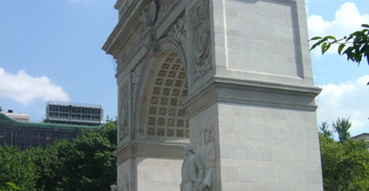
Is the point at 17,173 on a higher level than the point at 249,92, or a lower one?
lower

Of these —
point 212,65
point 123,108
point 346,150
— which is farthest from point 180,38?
point 346,150

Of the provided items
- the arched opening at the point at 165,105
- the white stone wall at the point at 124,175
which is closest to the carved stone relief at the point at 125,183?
the white stone wall at the point at 124,175

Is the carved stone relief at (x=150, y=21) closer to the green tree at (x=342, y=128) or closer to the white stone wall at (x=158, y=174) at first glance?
the white stone wall at (x=158, y=174)

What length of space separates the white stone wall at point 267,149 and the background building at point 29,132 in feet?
185

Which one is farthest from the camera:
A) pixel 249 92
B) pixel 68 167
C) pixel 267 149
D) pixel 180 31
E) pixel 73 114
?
pixel 73 114

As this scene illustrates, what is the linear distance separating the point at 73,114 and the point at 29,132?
1869cm

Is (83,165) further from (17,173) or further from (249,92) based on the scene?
(249,92)

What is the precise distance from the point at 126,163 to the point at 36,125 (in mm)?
52669

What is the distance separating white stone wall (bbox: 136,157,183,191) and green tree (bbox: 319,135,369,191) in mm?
16508

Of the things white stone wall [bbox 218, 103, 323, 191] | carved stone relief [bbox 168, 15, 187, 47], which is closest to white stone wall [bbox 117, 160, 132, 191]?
carved stone relief [bbox 168, 15, 187, 47]

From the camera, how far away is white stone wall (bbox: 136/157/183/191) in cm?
2666

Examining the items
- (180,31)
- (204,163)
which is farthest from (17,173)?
(204,163)

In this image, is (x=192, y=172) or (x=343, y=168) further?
(x=343, y=168)

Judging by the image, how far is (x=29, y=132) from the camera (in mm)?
75500
